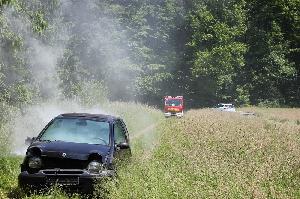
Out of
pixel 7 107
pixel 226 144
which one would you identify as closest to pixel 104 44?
pixel 7 107

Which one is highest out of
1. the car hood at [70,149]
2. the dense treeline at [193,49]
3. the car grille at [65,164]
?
the dense treeline at [193,49]

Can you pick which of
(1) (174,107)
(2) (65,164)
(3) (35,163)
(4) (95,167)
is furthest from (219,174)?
(1) (174,107)

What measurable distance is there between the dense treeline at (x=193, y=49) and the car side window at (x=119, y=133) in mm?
44043

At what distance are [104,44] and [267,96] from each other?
21.2m

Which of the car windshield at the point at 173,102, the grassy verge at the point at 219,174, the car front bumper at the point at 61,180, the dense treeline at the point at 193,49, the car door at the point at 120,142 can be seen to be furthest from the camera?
the dense treeline at the point at 193,49

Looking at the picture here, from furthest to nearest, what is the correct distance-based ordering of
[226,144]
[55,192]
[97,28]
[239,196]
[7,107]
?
[97,28]
[7,107]
[226,144]
[55,192]
[239,196]

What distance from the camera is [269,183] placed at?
7422 millimetres

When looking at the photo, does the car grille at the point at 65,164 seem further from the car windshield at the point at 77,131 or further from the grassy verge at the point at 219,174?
the car windshield at the point at 77,131

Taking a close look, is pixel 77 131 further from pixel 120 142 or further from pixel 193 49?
pixel 193 49

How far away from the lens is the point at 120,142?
9.12 m

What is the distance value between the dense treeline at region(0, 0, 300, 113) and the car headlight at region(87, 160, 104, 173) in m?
46.0

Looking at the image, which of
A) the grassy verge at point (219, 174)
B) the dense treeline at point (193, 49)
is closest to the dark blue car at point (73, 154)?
the grassy verge at point (219, 174)

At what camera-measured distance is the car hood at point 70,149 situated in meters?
7.95

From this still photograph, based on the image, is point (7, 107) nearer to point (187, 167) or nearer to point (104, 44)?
point (187, 167)
